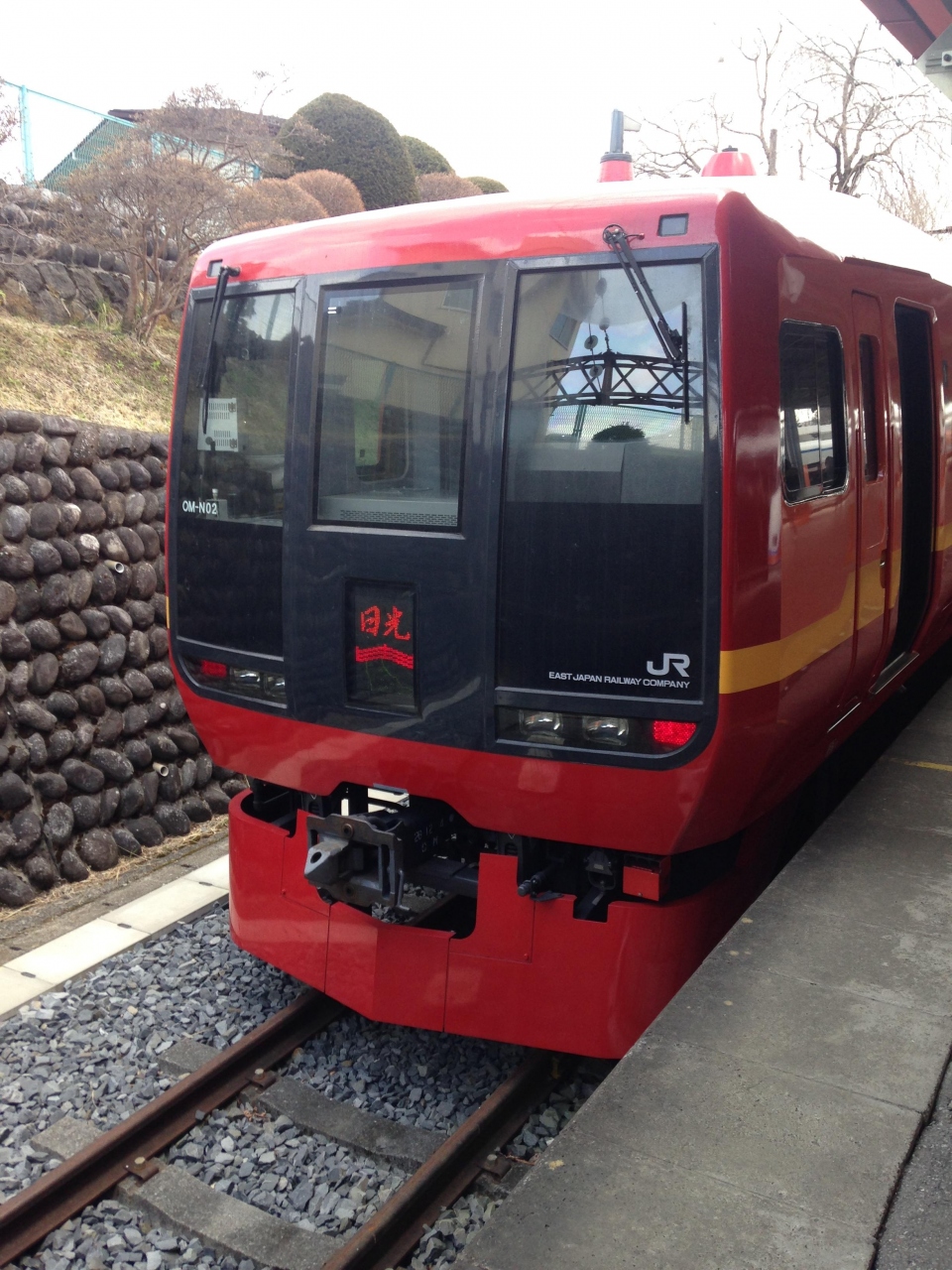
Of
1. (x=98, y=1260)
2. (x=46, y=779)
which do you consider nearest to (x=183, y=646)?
(x=98, y=1260)

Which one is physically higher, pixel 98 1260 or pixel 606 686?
pixel 606 686

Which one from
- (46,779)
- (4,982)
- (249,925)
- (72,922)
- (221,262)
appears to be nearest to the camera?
(221,262)

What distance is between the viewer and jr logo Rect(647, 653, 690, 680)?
3.34 m

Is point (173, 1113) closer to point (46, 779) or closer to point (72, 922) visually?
point (72, 922)

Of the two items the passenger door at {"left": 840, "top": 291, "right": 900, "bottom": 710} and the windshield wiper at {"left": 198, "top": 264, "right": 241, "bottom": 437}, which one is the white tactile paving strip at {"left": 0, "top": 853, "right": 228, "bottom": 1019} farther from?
the passenger door at {"left": 840, "top": 291, "right": 900, "bottom": 710}

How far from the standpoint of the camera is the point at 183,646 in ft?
14.6

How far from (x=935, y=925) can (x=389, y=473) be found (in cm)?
233

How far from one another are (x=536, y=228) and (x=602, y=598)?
1144 millimetres

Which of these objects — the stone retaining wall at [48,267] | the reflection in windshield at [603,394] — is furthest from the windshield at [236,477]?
the stone retaining wall at [48,267]

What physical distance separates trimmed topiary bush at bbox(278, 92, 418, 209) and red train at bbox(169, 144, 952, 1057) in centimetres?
1308

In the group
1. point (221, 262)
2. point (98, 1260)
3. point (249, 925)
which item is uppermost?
point (221, 262)

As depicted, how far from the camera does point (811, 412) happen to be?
373 centimetres

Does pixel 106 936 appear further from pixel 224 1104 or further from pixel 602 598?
pixel 602 598

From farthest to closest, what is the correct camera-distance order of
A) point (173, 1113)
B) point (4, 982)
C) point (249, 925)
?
1. point (4, 982)
2. point (249, 925)
3. point (173, 1113)
